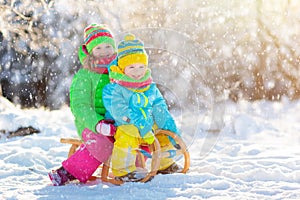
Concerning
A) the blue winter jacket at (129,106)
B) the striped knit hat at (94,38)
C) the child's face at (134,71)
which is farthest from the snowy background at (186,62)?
the child's face at (134,71)

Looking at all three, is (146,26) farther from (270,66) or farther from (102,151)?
(102,151)

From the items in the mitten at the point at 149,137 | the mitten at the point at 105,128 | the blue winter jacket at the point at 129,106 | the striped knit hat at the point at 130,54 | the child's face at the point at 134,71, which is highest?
the striped knit hat at the point at 130,54

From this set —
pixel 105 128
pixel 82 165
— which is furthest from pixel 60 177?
pixel 105 128

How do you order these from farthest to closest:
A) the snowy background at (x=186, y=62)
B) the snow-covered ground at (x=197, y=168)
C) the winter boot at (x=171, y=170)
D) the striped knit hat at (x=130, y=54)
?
the snowy background at (x=186, y=62) < the winter boot at (x=171, y=170) < the striped knit hat at (x=130, y=54) < the snow-covered ground at (x=197, y=168)

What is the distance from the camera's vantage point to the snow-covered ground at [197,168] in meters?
3.40

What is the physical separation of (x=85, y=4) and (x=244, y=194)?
688 cm

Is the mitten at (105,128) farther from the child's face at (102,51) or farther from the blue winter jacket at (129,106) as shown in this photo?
the child's face at (102,51)

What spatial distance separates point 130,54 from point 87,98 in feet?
1.73

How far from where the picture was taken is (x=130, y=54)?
3.84 metres

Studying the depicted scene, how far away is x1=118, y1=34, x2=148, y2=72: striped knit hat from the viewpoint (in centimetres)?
383

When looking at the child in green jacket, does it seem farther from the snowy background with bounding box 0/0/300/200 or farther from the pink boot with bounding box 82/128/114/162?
the snowy background with bounding box 0/0/300/200

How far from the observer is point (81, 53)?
13.9ft

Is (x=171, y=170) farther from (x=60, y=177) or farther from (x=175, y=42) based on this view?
(x=175, y=42)

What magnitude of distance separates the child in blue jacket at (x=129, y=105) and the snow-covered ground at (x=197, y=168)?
0.21 meters
